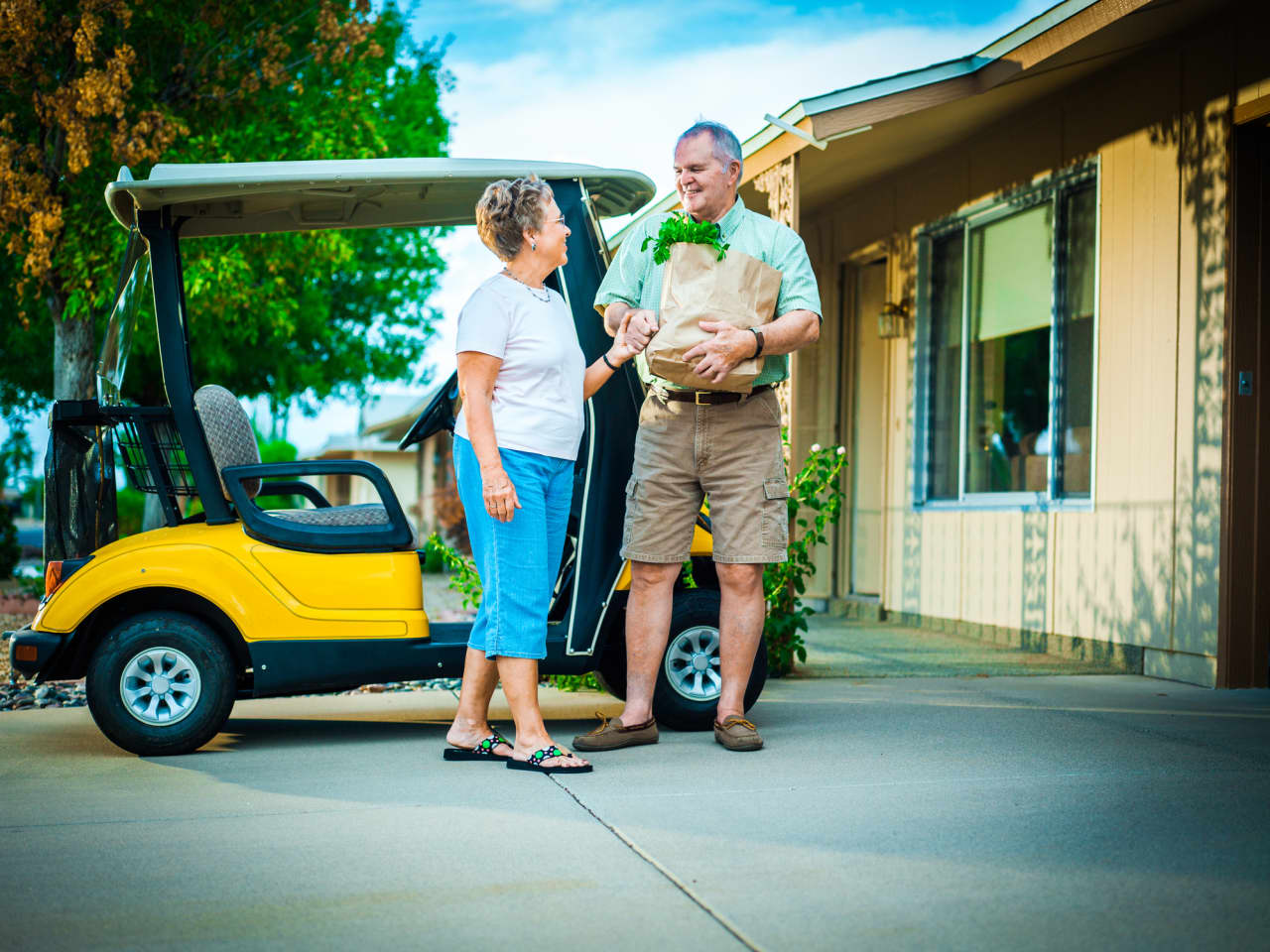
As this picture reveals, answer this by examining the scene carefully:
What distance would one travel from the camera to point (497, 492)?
166 inches

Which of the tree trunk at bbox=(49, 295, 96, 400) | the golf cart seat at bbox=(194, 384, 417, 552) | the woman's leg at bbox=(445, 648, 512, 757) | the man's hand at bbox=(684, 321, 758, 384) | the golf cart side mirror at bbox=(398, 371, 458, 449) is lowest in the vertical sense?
the woman's leg at bbox=(445, 648, 512, 757)

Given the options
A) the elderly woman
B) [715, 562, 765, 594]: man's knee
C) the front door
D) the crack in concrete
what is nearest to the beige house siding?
the front door

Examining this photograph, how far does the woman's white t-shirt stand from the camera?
14.2 ft

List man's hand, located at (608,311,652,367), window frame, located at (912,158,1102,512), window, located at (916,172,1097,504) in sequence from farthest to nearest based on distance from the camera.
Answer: window, located at (916,172,1097,504)
window frame, located at (912,158,1102,512)
man's hand, located at (608,311,652,367)

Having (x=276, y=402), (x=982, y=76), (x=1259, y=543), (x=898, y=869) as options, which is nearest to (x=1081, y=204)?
(x=982, y=76)

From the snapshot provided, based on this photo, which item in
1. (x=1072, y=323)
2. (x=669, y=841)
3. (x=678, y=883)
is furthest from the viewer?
(x=1072, y=323)

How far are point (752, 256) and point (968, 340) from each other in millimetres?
4705

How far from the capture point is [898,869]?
3156 millimetres

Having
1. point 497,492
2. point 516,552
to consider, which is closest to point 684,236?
point 497,492

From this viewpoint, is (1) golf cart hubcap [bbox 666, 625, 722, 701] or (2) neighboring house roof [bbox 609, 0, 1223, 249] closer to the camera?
(1) golf cart hubcap [bbox 666, 625, 722, 701]

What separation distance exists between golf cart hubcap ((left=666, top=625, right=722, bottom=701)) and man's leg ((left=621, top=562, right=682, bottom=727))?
0.31 m

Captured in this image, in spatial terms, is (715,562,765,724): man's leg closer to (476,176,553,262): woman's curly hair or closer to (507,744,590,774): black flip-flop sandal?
(507,744,590,774): black flip-flop sandal

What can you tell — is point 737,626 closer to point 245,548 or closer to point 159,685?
point 245,548

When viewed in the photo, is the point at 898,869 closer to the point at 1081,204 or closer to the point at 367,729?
the point at 367,729
